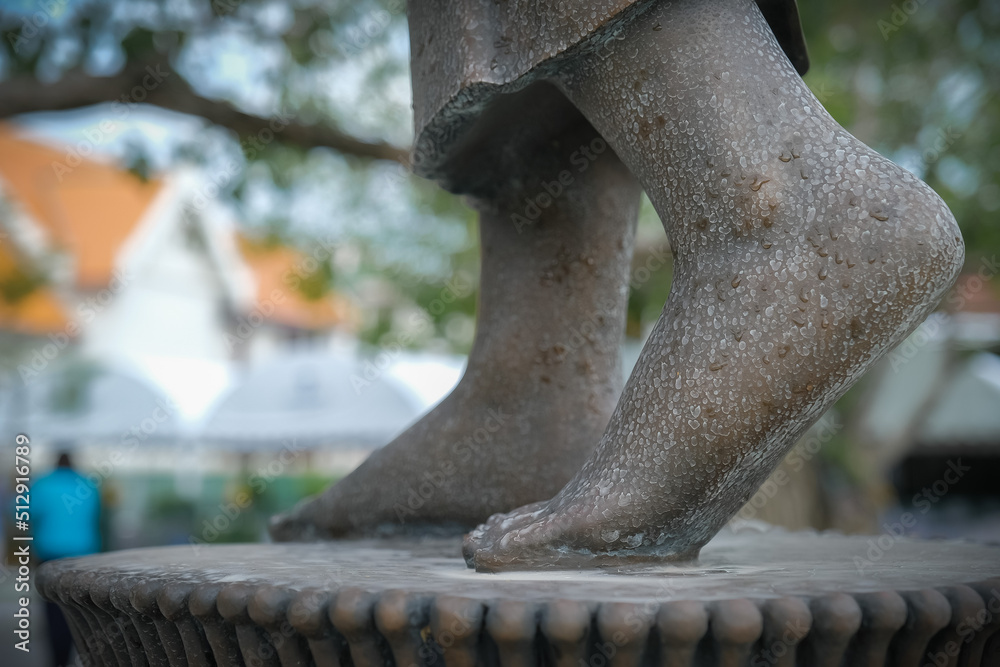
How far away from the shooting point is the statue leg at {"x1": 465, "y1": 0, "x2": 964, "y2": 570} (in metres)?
1.41

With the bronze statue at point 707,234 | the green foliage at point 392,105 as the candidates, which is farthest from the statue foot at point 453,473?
the green foliage at point 392,105

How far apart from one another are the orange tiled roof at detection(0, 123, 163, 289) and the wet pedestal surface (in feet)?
49.8

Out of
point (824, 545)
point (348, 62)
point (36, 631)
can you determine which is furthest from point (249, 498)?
point (824, 545)

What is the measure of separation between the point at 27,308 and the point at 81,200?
5.28 metres

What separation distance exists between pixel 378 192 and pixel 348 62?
3.75m

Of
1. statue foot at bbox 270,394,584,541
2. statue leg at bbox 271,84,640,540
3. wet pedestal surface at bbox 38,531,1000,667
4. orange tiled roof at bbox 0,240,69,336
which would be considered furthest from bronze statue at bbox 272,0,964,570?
orange tiled roof at bbox 0,240,69,336

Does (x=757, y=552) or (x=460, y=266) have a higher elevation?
(x=460, y=266)

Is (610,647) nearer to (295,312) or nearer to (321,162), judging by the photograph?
(321,162)

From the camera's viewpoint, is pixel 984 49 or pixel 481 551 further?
pixel 984 49

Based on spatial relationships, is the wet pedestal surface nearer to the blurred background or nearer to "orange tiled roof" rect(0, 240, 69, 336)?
the blurred background

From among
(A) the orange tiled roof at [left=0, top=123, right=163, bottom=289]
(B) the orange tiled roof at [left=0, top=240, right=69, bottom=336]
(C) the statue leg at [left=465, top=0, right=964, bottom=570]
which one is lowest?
(C) the statue leg at [left=465, top=0, right=964, bottom=570]

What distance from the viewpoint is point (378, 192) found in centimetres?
1055

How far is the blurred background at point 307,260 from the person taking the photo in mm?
5547

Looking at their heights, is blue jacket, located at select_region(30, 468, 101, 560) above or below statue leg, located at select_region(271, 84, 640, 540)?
below
